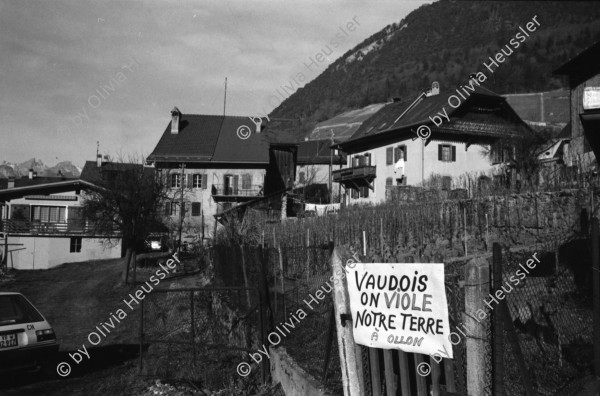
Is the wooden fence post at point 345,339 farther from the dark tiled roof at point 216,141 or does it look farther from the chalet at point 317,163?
the chalet at point 317,163

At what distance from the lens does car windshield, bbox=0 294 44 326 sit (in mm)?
10727

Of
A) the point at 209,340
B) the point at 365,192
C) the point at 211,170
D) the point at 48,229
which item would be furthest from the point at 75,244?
the point at 209,340

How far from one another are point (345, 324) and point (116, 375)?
6475mm

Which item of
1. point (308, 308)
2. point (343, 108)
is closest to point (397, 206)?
point (308, 308)

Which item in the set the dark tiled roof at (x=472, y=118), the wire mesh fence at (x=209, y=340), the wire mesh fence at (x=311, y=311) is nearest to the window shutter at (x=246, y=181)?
the dark tiled roof at (x=472, y=118)

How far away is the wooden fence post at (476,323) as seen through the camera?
4.62 m

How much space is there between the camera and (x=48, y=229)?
4816 centimetres

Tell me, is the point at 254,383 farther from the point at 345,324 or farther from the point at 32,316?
the point at 32,316

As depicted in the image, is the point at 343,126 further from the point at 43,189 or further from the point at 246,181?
the point at 43,189

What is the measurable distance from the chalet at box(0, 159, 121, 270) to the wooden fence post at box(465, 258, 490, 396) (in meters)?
45.4

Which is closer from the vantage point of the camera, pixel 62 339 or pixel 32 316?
pixel 32 316

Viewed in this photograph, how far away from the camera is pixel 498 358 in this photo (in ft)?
15.3

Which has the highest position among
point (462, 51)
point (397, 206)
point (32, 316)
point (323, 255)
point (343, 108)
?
point (462, 51)

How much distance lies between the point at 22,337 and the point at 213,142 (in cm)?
5346
